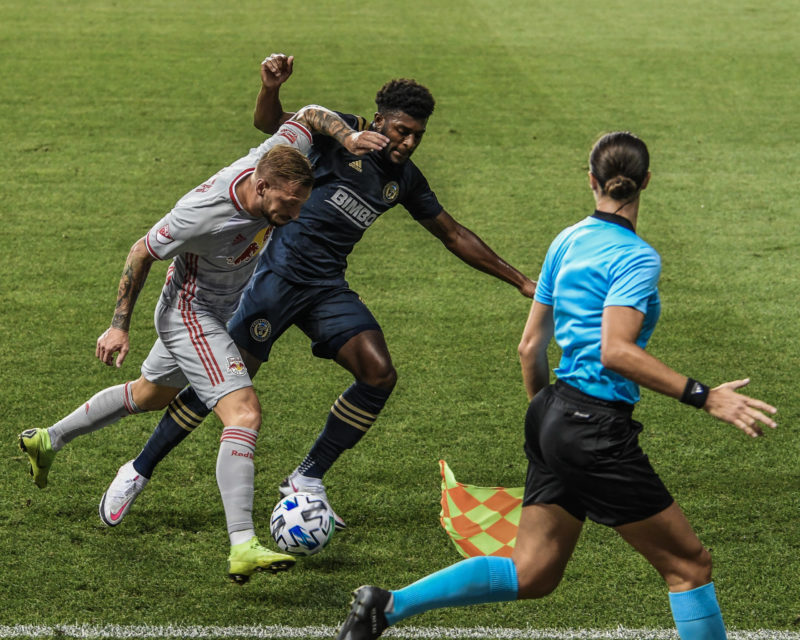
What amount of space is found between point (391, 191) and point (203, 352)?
1388mm

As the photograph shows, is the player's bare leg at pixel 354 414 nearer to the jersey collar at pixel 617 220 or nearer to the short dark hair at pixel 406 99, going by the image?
the short dark hair at pixel 406 99

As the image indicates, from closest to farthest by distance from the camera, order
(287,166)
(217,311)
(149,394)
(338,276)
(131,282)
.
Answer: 1. (287,166)
2. (131,282)
3. (217,311)
4. (149,394)
5. (338,276)

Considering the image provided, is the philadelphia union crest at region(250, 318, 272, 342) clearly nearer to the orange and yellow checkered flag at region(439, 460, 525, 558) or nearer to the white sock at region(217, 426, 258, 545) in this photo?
the white sock at region(217, 426, 258, 545)

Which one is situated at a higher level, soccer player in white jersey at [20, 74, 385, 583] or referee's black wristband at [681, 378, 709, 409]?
referee's black wristband at [681, 378, 709, 409]

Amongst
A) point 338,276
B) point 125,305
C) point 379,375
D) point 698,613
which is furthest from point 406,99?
point 698,613

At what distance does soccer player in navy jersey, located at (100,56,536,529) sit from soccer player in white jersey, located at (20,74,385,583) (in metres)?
0.24

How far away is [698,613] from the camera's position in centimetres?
380

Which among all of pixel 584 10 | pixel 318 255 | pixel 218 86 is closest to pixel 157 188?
pixel 218 86

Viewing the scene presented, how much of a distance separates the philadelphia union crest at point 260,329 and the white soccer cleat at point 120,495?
917 millimetres

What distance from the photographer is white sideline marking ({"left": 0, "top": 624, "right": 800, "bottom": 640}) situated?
175 inches

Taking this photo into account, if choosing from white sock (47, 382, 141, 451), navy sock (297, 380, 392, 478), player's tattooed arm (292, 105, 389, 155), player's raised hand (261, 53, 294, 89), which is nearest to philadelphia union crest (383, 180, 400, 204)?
player's tattooed arm (292, 105, 389, 155)

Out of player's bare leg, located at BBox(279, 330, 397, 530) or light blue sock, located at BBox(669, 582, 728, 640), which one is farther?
player's bare leg, located at BBox(279, 330, 397, 530)

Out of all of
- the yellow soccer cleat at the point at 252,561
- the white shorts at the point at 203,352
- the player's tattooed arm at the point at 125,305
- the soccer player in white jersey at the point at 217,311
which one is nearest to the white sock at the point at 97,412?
the soccer player in white jersey at the point at 217,311

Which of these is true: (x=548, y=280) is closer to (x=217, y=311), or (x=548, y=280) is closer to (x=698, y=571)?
(x=698, y=571)
